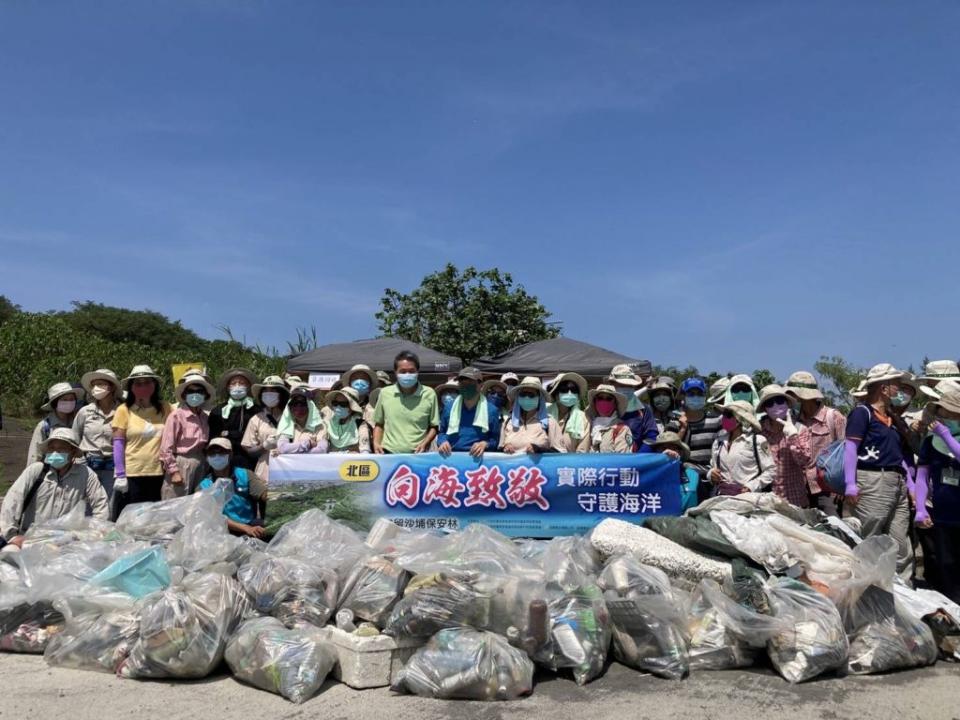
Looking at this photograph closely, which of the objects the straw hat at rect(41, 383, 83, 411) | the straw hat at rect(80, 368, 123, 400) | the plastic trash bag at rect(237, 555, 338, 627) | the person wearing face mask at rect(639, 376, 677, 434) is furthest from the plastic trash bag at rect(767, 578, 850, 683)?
the straw hat at rect(41, 383, 83, 411)

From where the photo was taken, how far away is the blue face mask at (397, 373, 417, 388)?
6461 millimetres

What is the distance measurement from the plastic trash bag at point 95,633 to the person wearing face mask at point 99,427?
1941 millimetres

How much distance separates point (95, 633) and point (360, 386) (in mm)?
3467

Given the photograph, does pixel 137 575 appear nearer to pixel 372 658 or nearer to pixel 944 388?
pixel 372 658

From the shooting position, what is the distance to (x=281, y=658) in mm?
4113

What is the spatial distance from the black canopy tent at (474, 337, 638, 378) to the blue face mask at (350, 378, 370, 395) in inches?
189

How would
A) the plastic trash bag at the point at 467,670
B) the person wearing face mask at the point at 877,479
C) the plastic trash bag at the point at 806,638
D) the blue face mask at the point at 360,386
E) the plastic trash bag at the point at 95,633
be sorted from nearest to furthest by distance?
the plastic trash bag at the point at 467,670, the plastic trash bag at the point at 806,638, the plastic trash bag at the point at 95,633, the person wearing face mask at the point at 877,479, the blue face mask at the point at 360,386

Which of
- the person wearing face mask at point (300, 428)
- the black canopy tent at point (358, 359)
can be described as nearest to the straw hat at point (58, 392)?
the person wearing face mask at point (300, 428)

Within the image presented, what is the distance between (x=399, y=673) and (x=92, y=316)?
38437mm

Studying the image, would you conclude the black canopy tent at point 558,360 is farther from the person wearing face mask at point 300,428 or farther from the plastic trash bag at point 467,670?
the plastic trash bag at point 467,670

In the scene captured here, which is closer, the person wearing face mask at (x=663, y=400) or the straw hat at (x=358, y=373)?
the person wearing face mask at (x=663, y=400)

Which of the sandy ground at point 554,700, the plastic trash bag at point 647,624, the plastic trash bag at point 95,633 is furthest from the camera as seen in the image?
the plastic trash bag at point 95,633

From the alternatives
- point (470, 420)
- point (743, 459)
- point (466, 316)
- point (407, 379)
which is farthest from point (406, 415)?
point (466, 316)

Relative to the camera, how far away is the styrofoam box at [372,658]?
4152 millimetres
